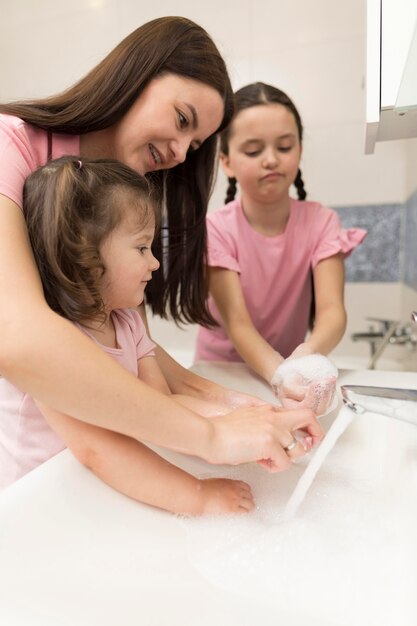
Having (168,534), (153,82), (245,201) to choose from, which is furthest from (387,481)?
(245,201)

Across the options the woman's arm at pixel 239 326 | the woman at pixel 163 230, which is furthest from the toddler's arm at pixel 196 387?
the woman's arm at pixel 239 326

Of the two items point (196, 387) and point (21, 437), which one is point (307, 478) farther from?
point (21, 437)

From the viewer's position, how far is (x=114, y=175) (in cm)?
68

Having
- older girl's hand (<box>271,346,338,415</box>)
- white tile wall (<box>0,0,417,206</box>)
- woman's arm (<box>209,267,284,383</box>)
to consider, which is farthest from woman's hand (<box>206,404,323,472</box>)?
white tile wall (<box>0,0,417,206</box>)

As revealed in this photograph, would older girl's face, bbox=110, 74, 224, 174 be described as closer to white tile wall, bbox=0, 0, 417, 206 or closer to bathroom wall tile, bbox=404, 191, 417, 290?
bathroom wall tile, bbox=404, 191, 417, 290

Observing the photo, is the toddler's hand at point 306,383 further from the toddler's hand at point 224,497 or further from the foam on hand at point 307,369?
the toddler's hand at point 224,497

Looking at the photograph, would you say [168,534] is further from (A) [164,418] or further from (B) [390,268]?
(B) [390,268]

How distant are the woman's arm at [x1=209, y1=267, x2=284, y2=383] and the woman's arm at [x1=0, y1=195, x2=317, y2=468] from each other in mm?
363

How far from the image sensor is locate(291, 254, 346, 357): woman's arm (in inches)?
40.5

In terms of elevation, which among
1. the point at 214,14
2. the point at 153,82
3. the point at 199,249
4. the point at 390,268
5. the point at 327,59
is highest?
the point at 214,14

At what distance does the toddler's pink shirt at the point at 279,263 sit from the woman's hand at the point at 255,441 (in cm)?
56

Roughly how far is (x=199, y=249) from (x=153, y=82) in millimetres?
341

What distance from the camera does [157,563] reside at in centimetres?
54

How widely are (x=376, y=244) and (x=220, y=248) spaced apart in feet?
3.17
